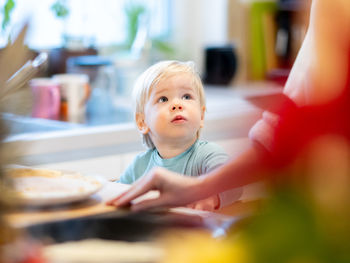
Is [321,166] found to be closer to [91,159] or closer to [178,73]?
[178,73]

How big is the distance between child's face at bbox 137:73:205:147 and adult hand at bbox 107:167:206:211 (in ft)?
2.11

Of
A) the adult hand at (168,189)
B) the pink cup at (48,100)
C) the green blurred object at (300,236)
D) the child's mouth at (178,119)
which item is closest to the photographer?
the green blurred object at (300,236)

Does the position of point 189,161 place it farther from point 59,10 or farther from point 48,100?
point 59,10

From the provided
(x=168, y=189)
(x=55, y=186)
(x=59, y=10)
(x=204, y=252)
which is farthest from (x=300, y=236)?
(x=59, y=10)

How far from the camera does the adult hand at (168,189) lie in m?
0.70

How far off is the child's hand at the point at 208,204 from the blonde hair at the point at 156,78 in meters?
0.37

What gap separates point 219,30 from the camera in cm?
342

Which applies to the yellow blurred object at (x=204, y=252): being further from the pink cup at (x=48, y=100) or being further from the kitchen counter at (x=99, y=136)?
the pink cup at (x=48, y=100)

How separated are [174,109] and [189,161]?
0.14m

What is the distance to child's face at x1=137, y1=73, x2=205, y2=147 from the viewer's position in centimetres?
141

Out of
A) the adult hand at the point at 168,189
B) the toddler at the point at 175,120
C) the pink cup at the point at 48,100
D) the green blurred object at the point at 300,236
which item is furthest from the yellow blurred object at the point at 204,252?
the pink cup at the point at 48,100

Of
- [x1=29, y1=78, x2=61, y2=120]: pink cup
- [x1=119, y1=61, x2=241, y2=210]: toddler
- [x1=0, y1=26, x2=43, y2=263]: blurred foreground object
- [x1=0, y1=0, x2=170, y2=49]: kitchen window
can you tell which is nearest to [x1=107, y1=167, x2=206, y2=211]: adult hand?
[x1=0, y1=26, x2=43, y2=263]: blurred foreground object

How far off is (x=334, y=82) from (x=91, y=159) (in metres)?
1.84

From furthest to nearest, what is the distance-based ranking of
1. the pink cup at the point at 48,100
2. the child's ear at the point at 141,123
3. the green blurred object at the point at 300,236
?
the pink cup at the point at 48,100 → the child's ear at the point at 141,123 → the green blurred object at the point at 300,236
